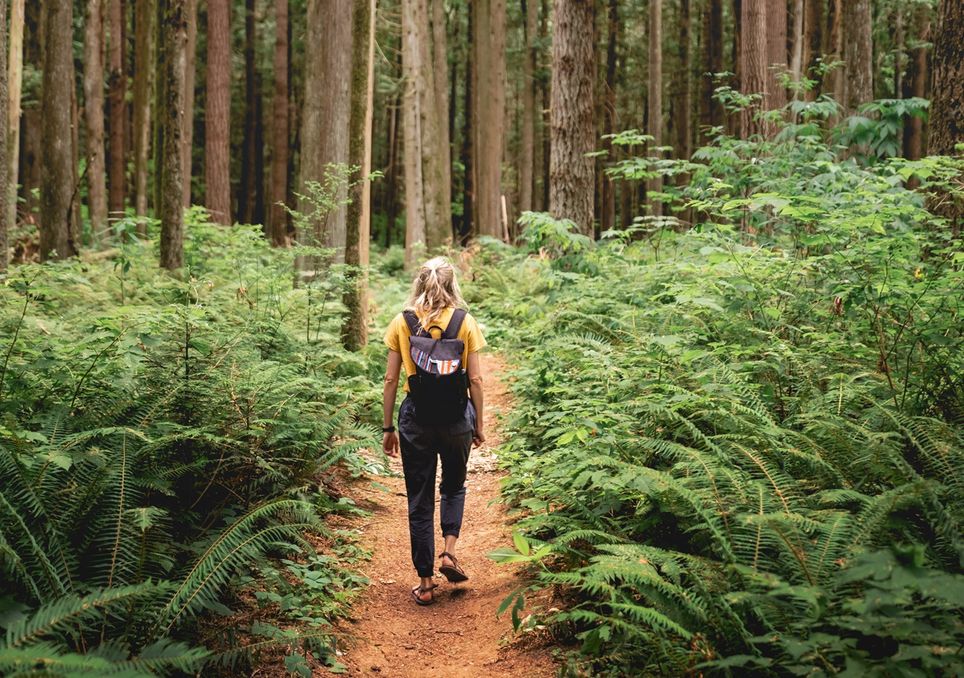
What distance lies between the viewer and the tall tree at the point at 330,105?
41.5ft

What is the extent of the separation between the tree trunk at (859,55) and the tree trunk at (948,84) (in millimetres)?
8352

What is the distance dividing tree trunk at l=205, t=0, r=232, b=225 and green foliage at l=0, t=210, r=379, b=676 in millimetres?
11507

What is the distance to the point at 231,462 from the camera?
16.2 ft

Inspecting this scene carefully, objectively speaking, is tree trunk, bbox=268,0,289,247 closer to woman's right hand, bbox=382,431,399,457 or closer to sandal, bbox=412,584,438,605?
woman's right hand, bbox=382,431,399,457

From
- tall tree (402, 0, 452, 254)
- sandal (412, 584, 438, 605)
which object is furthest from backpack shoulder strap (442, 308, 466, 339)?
tall tree (402, 0, 452, 254)

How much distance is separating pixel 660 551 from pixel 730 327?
11.7 ft

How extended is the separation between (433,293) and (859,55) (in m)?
15.6

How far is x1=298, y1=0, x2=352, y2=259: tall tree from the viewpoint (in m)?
12.7

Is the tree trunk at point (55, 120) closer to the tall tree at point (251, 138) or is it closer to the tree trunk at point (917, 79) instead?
the tall tree at point (251, 138)

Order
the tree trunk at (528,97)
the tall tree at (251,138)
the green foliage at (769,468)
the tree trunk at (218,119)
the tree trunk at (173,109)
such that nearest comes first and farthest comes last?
the green foliage at (769,468), the tree trunk at (173,109), the tree trunk at (218,119), the tree trunk at (528,97), the tall tree at (251,138)

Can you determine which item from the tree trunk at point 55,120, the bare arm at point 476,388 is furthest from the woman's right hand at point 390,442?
the tree trunk at point 55,120

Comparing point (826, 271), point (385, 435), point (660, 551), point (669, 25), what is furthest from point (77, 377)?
point (669, 25)

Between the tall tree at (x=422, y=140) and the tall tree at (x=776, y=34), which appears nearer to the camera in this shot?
the tall tree at (x=776, y=34)

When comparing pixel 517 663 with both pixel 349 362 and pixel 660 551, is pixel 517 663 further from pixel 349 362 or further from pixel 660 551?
pixel 349 362
